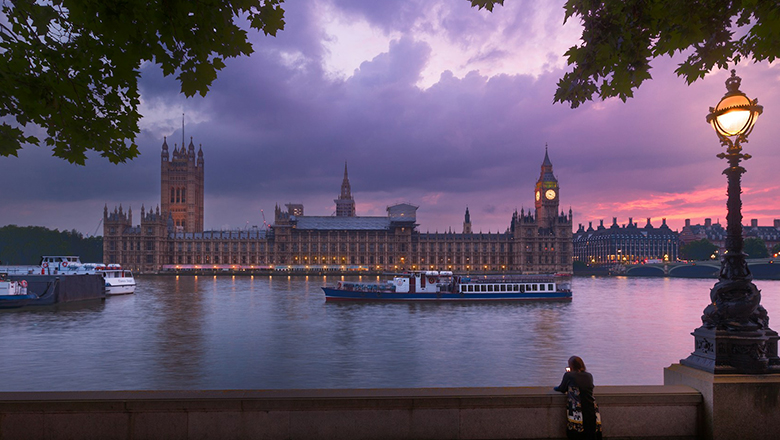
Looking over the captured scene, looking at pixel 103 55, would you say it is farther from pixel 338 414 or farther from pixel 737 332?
pixel 737 332

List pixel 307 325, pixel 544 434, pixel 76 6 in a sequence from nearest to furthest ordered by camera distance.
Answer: pixel 76 6
pixel 544 434
pixel 307 325

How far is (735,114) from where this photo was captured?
24.8 ft

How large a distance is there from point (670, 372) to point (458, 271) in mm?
155539

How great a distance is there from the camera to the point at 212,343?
1319 inches

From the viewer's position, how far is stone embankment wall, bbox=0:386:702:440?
683cm

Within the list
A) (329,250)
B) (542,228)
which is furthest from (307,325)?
(542,228)

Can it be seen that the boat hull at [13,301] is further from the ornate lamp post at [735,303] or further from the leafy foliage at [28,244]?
the leafy foliage at [28,244]

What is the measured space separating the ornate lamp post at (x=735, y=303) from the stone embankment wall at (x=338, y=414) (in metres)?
0.65

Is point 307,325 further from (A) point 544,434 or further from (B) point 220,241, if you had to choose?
(B) point 220,241

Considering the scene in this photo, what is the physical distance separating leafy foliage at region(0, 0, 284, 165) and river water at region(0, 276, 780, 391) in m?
16.6

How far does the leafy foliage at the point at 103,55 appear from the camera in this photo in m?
6.52

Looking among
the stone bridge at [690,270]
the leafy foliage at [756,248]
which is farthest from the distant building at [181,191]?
the leafy foliage at [756,248]

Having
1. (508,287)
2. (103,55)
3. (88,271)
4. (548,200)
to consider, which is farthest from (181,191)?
(103,55)

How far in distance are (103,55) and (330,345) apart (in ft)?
89.6
